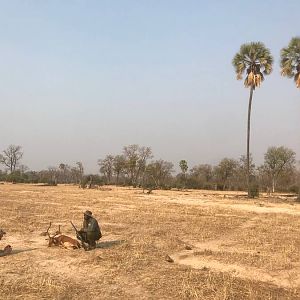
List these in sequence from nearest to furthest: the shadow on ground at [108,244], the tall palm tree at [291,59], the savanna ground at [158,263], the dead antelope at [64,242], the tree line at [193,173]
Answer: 1. the savanna ground at [158,263]
2. the dead antelope at [64,242]
3. the shadow on ground at [108,244]
4. the tall palm tree at [291,59]
5. the tree line at [193,173]

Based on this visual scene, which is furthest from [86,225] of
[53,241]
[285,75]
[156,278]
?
[285,75]

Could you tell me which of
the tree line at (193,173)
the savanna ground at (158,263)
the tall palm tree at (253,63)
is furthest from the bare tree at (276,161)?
the savanna ground at (158,263)

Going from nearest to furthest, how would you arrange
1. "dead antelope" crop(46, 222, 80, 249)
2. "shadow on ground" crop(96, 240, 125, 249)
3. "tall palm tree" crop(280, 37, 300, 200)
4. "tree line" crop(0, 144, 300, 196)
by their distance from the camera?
"dead antelope" crop(46, 222, 80, 249) → "shadow on ground" crop(96, 240, 125, 249) → "tall palm tree" crop(280, 37, 300, 200) → "tree line" crop(0, 144, 300, 196)

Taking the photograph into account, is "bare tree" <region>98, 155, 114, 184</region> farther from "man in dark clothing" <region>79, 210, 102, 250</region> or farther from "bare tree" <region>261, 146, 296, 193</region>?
"man in dark clothing" <region>79, 210, 102, 250</region>

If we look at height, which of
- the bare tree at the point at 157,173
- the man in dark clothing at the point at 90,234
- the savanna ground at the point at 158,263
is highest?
the bare tree at the point at 157,173

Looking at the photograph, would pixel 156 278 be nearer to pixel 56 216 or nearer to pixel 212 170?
pixel 56 216

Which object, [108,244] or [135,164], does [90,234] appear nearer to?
[108,244]

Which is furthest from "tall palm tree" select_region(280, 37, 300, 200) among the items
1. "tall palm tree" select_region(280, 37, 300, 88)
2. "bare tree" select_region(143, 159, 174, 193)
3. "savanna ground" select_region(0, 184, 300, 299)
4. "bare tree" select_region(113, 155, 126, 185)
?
"bare tree" select_region(113, 155, 126, 185)

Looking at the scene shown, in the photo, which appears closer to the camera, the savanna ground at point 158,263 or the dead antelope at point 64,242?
the savanna ground at point 158,263

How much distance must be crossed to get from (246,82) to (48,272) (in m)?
36.8

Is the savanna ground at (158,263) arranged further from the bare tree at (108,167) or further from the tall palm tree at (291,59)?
the bare tree at (108,167)

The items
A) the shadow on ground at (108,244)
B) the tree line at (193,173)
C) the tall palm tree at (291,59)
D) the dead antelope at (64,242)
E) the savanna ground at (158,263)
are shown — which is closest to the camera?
the savanna ground at (158,263)

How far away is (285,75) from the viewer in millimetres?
40375

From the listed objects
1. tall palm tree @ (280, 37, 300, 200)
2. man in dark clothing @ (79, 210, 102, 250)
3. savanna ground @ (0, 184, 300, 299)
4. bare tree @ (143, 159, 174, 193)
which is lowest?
savanna ground @ (0, 184, 300, 299)
